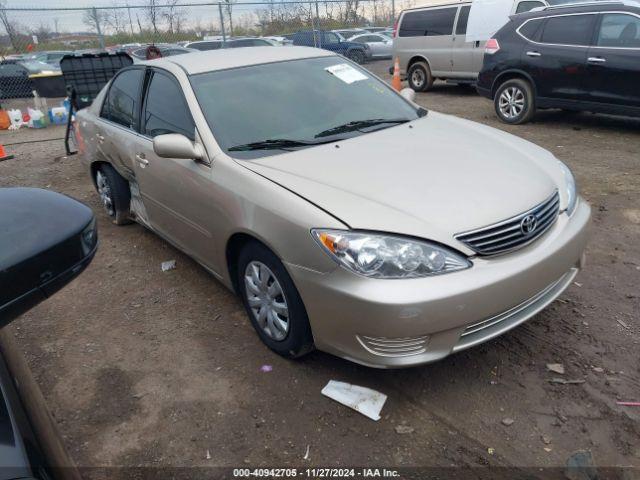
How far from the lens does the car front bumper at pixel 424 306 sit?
7.23ft

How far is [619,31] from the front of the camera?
6.76m

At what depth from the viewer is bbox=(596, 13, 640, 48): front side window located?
21.6 ft

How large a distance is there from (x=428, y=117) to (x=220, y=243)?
1.82 m

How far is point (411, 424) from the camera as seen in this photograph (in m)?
2.44

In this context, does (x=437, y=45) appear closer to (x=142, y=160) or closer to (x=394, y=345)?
(x=142, y=160)

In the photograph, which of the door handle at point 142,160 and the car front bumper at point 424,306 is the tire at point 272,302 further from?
the door handle at point 142,160

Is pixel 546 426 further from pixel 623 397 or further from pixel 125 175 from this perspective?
pixel 125 175

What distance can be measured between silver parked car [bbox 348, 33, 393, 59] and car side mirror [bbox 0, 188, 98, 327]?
21138mm

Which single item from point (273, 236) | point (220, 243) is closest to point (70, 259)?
point (273, 236)

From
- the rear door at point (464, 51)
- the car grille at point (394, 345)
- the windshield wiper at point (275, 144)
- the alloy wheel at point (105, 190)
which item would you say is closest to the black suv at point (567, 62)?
the rear door at point (464, 51)

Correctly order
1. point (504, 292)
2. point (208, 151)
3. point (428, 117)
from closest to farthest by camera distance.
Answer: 1. point (504, 292)
2. point (208, 151)
3. point (428, 117)

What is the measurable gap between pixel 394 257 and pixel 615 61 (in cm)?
618

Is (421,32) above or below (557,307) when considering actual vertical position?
above

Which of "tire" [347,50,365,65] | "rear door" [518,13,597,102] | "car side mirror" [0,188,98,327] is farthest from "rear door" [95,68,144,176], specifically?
"tire" [347,50,365,65]
